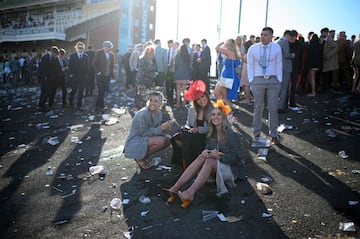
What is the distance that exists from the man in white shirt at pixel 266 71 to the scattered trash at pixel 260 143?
249 millimetres

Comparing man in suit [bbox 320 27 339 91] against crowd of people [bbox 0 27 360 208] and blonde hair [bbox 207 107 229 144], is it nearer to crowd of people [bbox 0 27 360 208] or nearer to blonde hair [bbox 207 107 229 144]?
crowd of people [bbox 0 27 360 208]

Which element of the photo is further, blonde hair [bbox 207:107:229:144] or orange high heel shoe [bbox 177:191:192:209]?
blonde hair [bbox 207:107:229:144]

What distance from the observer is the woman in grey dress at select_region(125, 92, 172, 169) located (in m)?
4.45

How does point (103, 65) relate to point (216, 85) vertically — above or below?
above

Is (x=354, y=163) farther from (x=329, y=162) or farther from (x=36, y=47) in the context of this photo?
(x=36, y=47)

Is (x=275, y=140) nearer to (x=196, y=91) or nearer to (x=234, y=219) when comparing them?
(x=196, y=91)

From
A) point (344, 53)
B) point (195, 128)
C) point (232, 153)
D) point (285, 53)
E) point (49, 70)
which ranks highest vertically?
point (344, 53)

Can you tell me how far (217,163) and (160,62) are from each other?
6401 mm

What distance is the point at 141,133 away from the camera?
4543 millimetres

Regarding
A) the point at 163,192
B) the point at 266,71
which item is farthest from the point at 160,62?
the point at 163,192

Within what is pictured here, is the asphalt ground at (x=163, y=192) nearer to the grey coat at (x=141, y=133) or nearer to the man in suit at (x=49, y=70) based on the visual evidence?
the grey coat at (x=141, y=133)

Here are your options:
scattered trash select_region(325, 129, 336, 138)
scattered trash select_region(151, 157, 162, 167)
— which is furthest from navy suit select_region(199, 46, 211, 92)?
scattered trash select_region(151, 157, 162, 167)

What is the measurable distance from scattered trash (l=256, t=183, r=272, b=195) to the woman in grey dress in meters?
1.55

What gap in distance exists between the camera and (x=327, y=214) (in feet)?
10.3
